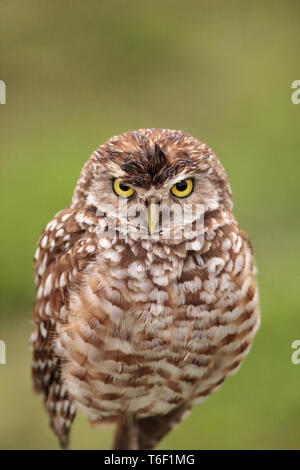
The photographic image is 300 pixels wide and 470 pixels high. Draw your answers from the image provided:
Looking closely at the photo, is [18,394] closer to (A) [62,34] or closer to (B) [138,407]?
(B) [138,407]

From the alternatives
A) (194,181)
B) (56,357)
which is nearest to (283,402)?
(56,357)

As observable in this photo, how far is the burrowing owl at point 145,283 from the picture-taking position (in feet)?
4.12

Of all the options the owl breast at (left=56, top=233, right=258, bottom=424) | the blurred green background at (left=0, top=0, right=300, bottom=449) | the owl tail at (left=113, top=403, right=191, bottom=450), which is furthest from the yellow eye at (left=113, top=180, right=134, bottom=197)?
the blurred green background at (left=0, top=0, right=300, bottom=449)

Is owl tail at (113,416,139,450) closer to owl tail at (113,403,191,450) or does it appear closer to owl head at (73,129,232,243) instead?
owl tail at (113,403,191,450)

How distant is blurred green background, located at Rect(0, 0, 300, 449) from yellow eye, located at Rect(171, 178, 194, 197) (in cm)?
143

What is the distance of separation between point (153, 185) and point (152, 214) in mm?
52

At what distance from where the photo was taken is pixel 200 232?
1347 mm

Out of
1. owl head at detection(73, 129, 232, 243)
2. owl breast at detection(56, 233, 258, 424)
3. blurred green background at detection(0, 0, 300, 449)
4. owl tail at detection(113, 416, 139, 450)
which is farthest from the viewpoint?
blurred green background at detection(0, 0, 300, 449)

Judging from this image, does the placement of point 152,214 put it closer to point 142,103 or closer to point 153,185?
point 153,185

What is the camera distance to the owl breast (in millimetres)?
1383

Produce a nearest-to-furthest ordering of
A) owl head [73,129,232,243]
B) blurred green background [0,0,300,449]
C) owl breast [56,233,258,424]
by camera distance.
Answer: owl head [73,129,232,243], owl breast [56,233,258,424], blurred green background [0,0,300,449]

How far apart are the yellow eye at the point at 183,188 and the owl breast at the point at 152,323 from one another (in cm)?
13

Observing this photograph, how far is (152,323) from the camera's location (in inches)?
54.9

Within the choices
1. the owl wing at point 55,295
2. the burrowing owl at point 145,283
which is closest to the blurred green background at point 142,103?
the owl wing at point 55,295
